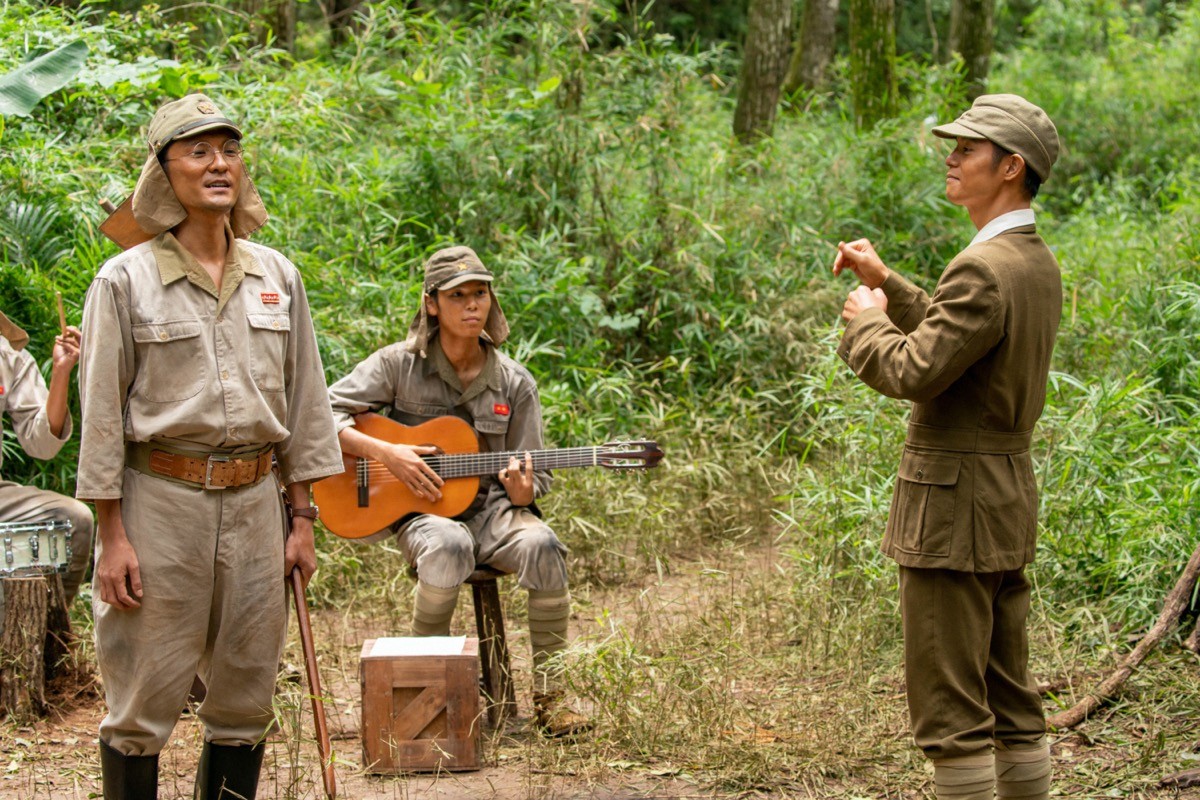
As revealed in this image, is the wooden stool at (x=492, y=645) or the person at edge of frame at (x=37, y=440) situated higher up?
the person at edge of frame at (x=37, y=440)

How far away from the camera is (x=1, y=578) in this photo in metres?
4.94

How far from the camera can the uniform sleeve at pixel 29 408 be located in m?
5.23

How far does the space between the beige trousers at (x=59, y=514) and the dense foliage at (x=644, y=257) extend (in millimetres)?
800

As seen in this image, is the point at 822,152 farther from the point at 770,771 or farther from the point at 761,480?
the point at 770,771

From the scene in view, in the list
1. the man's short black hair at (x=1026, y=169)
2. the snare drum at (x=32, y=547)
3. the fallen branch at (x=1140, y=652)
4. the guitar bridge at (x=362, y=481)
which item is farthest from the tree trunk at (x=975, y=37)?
the snare drum at (x=32, y=547)

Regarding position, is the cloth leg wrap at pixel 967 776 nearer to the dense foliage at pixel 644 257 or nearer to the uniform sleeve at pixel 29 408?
the dense foliage at pixel 644 257

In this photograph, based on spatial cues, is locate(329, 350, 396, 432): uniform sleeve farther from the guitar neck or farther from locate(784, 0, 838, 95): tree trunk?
locate(784, 0, 838, 95): tree trunk

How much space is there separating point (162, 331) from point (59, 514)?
2427mm

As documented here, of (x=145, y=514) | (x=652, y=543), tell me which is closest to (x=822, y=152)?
(x=652, y=543)

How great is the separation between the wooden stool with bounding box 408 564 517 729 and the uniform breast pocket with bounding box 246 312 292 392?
1.59m

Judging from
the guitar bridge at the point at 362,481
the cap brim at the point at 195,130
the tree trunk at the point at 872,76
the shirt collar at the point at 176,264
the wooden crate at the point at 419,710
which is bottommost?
the wooden crate at the point at 419,710

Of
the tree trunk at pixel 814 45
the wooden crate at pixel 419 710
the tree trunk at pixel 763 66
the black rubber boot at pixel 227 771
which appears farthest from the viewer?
the tree trunk at pixel 814 45

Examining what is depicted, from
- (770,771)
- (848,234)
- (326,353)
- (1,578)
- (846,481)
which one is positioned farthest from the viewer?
(848,234)

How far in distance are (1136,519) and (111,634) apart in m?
4.33
